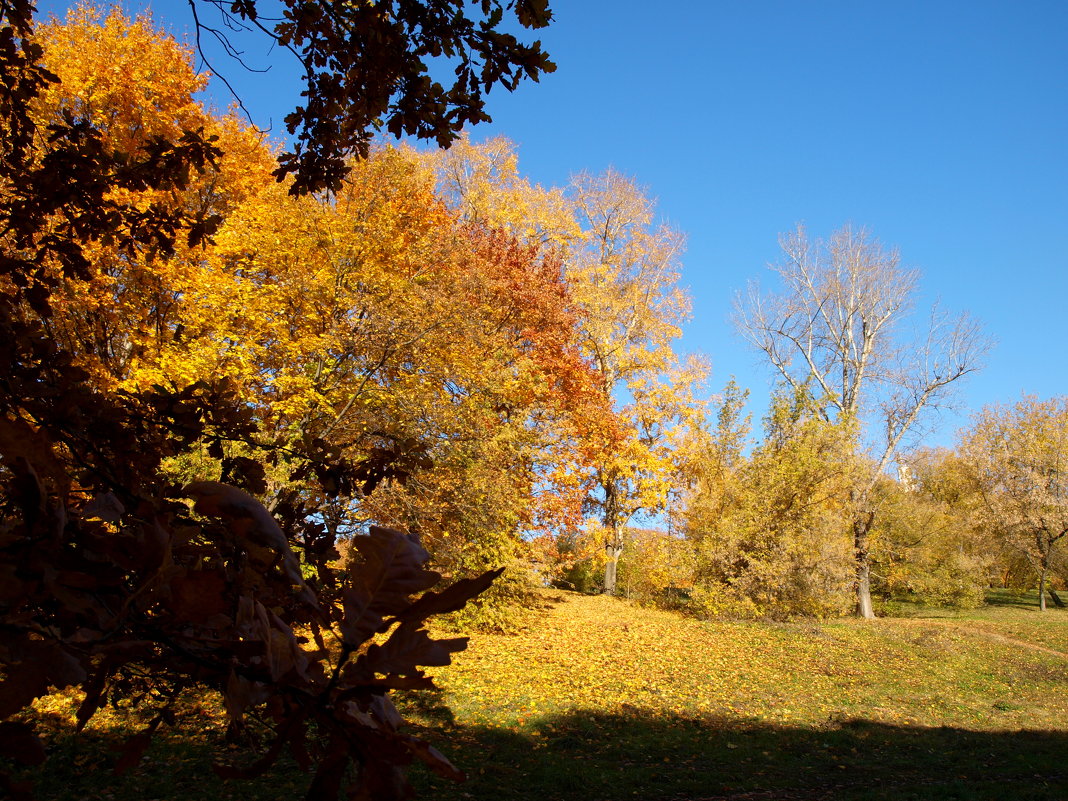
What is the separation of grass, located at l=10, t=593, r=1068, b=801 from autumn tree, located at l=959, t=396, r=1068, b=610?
12.9m

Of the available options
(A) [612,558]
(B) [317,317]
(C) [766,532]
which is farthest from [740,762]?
(A) [612,558]

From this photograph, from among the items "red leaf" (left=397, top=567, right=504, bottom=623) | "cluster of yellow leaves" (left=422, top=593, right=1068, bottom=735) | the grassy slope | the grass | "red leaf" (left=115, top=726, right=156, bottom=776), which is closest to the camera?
"red leaf" (left=397, top=567, right=504, bottom=623)

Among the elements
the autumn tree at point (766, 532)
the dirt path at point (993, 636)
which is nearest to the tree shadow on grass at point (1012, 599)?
the dirt path at point (993, 636)

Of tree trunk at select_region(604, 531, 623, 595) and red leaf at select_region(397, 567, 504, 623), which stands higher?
tree trunk at select_region(604, 531, 623, 595)

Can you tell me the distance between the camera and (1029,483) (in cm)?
2639

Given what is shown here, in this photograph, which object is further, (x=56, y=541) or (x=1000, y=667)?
(x=1000, y=667)

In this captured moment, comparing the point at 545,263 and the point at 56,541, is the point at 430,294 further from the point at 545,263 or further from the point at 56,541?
the point at 56,541

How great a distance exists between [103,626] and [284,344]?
31.9ft

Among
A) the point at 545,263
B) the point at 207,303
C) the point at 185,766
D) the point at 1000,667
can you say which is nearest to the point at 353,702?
the point at 185,766

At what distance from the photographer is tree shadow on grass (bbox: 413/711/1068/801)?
5902 mm

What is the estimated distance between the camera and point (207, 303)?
9891 millimetres

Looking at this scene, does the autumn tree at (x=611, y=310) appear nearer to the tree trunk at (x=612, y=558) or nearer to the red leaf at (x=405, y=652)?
the tree trunk at (x=612, y=558)

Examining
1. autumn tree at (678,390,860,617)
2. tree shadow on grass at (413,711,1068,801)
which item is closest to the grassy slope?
tree shadow on grass at (413,711,1068,801)

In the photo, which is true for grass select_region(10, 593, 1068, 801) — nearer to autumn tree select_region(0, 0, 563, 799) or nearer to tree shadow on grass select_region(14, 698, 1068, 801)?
tree shadow on grass select_region(14, 698, 1068, 801)
